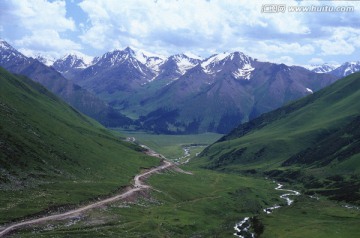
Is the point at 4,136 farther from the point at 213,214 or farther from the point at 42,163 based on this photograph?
the point at 213,214

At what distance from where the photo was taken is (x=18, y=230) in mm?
121375

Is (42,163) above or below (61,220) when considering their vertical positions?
above

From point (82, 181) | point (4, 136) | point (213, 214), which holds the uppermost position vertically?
point (4, 136)

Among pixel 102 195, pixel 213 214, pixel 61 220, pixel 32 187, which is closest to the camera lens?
pixel 61 220

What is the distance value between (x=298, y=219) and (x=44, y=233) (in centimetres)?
10381

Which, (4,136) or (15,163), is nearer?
(15,163)

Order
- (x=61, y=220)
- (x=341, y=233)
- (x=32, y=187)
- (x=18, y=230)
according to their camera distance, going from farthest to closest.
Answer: (x=32, y=187) < (x=341, y=233) < (x=61, y=220) < (x=18, y=230)

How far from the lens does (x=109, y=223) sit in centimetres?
14588

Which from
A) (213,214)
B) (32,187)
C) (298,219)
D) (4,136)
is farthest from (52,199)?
(298,219)

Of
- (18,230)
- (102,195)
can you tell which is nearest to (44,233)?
(18,230)

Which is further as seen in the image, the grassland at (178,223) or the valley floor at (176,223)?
the grassland at (178,223)

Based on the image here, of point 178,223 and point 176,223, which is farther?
point 178,223

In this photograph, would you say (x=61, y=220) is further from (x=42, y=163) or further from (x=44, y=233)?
(x=42, y=163)

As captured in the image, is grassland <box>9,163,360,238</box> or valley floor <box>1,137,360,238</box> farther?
grassland <box>9,163,360,238</box>
